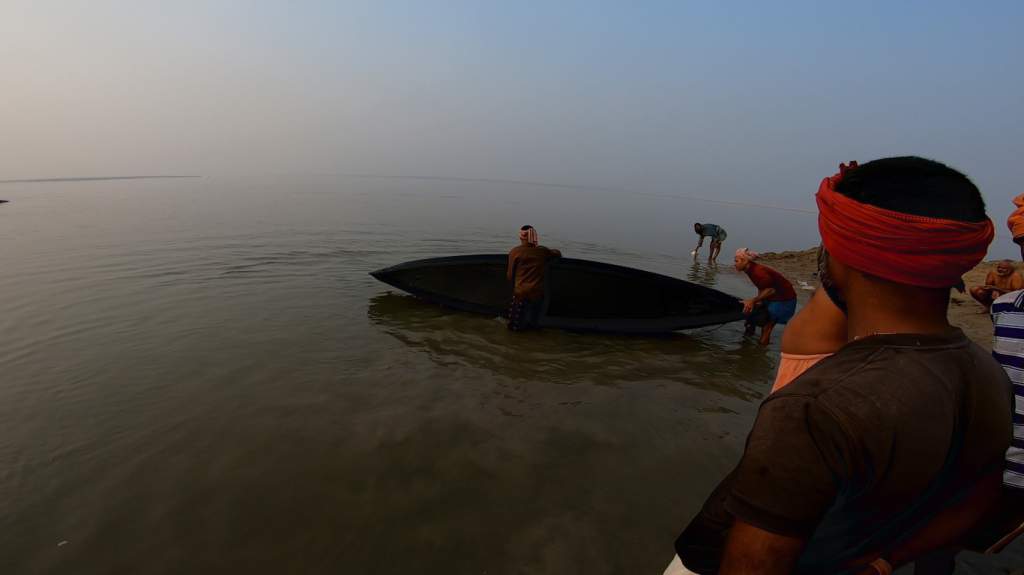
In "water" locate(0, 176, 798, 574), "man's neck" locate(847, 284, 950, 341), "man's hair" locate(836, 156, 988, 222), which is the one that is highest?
"man's hair" locate(836, 156, 988, 222)

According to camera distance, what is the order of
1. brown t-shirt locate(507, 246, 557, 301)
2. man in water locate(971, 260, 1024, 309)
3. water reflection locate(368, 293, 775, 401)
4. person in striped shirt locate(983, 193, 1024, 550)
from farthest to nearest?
brown t-shirt locate(507, 246, 557, 301)
man in water locate(971, 260, 1024, 309)
water reflection locate(368, 293, 775, 401)
person in striped shirt locate(983, 193, 1024, 550)

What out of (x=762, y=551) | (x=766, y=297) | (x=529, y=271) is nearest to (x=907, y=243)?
(x=762, y=551)

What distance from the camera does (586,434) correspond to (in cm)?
534

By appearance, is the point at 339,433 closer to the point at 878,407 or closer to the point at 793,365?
the point at 793,365

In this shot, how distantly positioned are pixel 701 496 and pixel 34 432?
288 inches

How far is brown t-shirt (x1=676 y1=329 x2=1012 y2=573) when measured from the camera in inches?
40.9

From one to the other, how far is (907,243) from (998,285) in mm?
10712

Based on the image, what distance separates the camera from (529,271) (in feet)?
28.9

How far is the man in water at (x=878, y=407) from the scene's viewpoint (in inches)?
41.2

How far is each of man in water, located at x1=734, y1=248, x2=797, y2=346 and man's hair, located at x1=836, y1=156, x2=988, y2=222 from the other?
24.8 feet

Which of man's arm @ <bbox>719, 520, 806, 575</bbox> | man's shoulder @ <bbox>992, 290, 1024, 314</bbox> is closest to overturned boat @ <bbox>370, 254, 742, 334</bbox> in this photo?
man's shoulder @ <bbox>992, 290, 1024, 314</bbox>

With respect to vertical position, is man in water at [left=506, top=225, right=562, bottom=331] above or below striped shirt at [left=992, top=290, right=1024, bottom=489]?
below

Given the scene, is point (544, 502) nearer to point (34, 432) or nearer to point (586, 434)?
point (586, 434)

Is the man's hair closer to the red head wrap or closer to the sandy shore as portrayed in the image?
the red head wrap
